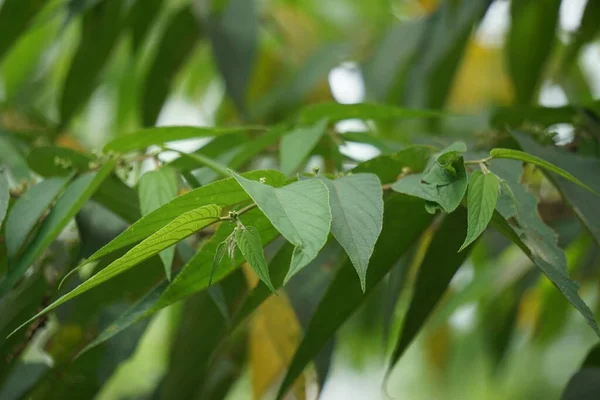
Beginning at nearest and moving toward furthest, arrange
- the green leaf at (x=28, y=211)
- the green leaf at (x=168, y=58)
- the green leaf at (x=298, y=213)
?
the green leaf at (x=298, y=213) → the green leaf at (x=28, y=211) → the green leaf at (x=168, y=58)

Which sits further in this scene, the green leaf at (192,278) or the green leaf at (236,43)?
the green leaf at (236,43)

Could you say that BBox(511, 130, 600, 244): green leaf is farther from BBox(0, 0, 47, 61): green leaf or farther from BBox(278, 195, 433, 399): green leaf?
BBox(0, 0, 47, 61): green leaf

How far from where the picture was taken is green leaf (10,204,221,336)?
31 centimetres

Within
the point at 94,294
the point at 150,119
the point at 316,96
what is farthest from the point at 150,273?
the point at 316,96

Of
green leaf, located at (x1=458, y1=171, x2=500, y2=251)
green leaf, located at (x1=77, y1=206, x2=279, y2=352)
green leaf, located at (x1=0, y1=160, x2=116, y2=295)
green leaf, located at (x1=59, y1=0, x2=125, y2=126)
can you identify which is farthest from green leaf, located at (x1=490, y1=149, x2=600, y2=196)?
green leaf, located at (x1=59, y1=0, x2=125, y2=126)

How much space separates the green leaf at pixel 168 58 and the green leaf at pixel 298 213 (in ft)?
1.69

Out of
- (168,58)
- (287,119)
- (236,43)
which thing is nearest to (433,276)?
(287,119)

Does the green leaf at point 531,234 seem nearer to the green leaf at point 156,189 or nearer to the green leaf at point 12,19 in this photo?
the green leaf at point 156,189

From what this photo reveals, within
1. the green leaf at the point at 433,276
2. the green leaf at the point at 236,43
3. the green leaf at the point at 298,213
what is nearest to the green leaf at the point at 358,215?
the green leaf at the point at 298,213

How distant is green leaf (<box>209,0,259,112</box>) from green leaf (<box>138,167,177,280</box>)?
0.29 meters

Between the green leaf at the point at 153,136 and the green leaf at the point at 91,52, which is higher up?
the green leaf at the point at 153,136

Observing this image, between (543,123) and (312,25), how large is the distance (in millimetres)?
679

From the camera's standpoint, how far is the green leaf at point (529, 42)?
695 mm

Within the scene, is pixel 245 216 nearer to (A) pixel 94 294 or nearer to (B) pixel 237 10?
(A) pixel 94 294
